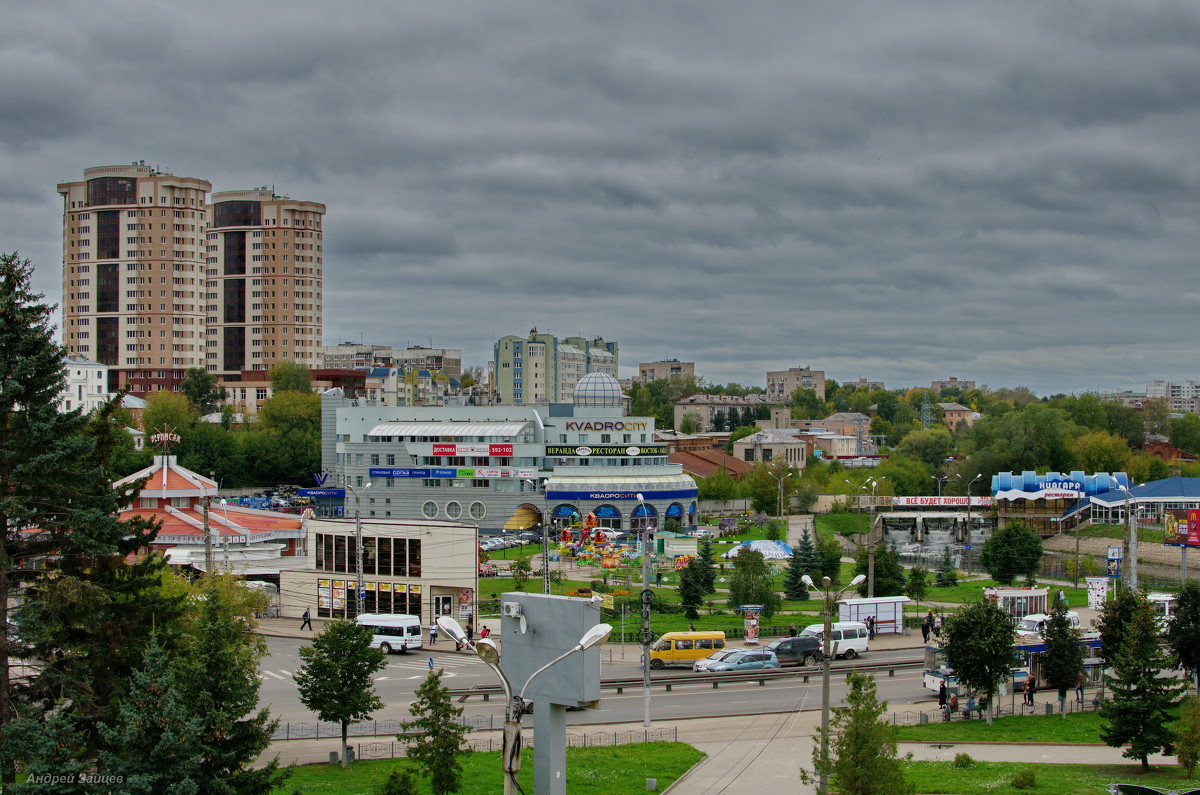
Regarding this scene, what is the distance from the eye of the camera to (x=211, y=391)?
6314 inches

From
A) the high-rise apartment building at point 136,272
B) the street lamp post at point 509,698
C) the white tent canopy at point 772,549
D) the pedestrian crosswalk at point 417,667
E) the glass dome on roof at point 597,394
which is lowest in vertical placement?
the pedestrian crosswalk at point 417,667

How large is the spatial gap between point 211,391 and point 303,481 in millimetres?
36623

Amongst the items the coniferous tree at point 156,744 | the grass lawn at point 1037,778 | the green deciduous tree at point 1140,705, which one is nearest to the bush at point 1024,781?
the grass lawn at point 1037,778

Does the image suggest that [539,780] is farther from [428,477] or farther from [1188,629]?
[428,477]

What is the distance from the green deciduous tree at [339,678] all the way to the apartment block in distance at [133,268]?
138170 millimetres

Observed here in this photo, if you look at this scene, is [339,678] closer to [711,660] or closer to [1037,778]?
[711,660]

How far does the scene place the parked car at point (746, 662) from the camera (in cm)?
4391

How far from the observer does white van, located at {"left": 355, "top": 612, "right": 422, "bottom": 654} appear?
158 ft

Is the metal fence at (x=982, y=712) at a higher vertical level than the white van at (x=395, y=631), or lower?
lower

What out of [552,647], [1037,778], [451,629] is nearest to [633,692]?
[1037,778]

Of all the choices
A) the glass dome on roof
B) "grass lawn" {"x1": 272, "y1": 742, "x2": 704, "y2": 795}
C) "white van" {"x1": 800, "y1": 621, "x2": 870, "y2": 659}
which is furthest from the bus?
the glass dome on roof

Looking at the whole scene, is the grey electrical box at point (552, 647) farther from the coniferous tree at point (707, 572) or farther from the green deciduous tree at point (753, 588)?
the coniferous tree at point (707, 572)

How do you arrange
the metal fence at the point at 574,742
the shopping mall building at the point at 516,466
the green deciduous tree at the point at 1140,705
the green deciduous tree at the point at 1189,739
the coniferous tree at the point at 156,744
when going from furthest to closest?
the shopping mall building at the point at 516,466, the metal fence at the point at 574,742, the green deciduous tree at the point at 1140,705, the green deciduous tree at the point at 1189,739, the coniferous tree at the point at 156,744

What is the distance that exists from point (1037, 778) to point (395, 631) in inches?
1086
